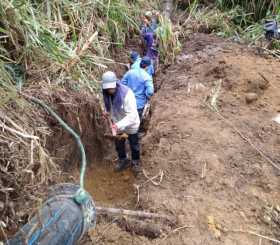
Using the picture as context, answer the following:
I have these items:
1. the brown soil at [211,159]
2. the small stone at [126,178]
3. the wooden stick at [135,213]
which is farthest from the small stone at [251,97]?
the wooden stick at [135,213]

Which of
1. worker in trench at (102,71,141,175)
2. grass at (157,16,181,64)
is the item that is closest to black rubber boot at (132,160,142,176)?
worker in trench at (102,71,141,175)

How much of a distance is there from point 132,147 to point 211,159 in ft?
3.48

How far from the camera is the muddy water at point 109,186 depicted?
191 inches

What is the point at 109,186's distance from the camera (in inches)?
207

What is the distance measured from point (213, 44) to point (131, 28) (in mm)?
1872

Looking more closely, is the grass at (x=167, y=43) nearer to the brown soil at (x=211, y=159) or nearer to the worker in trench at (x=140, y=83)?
the brown soil at (x=211, y=159)

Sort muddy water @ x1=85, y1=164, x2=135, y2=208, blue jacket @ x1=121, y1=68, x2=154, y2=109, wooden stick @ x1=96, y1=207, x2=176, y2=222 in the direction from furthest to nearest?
blue jacket @ x1=121, y1=68, x2=154, y2=109, muddy water @ x1=85, y1=164, x2=135, y2=208, wooden stick @ x1=96, y1=207, x2=176, y2=222

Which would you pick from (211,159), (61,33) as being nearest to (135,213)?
(211,159)

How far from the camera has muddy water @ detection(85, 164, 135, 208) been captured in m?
4.84

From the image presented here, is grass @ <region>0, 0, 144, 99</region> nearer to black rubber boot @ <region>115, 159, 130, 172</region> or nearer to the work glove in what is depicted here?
the work glove

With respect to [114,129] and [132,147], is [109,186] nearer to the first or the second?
[132,147]

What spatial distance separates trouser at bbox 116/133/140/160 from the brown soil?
0.59 ft

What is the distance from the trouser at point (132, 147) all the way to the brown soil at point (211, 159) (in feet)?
0.59

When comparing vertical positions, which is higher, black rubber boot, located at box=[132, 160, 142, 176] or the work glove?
the work glove
